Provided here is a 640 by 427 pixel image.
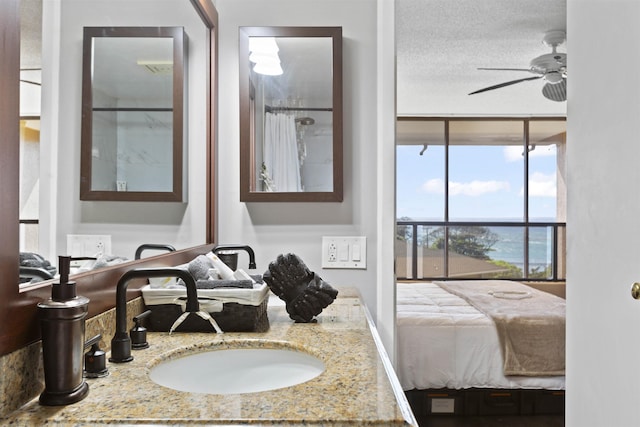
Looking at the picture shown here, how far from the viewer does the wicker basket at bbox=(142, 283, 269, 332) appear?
1.16 meters

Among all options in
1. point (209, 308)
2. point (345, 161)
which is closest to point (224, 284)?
point (209, 308)

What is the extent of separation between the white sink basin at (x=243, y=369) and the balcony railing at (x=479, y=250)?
198 inches

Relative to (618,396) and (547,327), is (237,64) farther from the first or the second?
(547,327)

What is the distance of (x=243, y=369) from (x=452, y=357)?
7.66ft

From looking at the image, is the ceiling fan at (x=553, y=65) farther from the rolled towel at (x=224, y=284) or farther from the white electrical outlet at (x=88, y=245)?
the white electrical outlet at (x=88, y=245)

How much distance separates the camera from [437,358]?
311 centimetres

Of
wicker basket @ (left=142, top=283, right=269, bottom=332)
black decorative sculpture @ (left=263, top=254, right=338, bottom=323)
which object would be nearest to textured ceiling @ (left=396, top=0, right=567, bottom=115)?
black decorative sculpture @ (left=263, top=254, right=338, bottom=323)

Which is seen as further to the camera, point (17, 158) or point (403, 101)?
point (403, 101)

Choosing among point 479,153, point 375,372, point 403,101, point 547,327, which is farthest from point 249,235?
point 479,153

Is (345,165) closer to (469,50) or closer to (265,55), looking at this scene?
(265,55)

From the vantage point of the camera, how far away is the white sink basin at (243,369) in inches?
40.1

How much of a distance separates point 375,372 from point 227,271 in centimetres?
65

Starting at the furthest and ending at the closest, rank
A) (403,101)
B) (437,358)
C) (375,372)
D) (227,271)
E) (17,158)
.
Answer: (403,101) → (437,358) → (227,271) → (375,372) → (17,158)

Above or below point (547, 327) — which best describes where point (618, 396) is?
above
